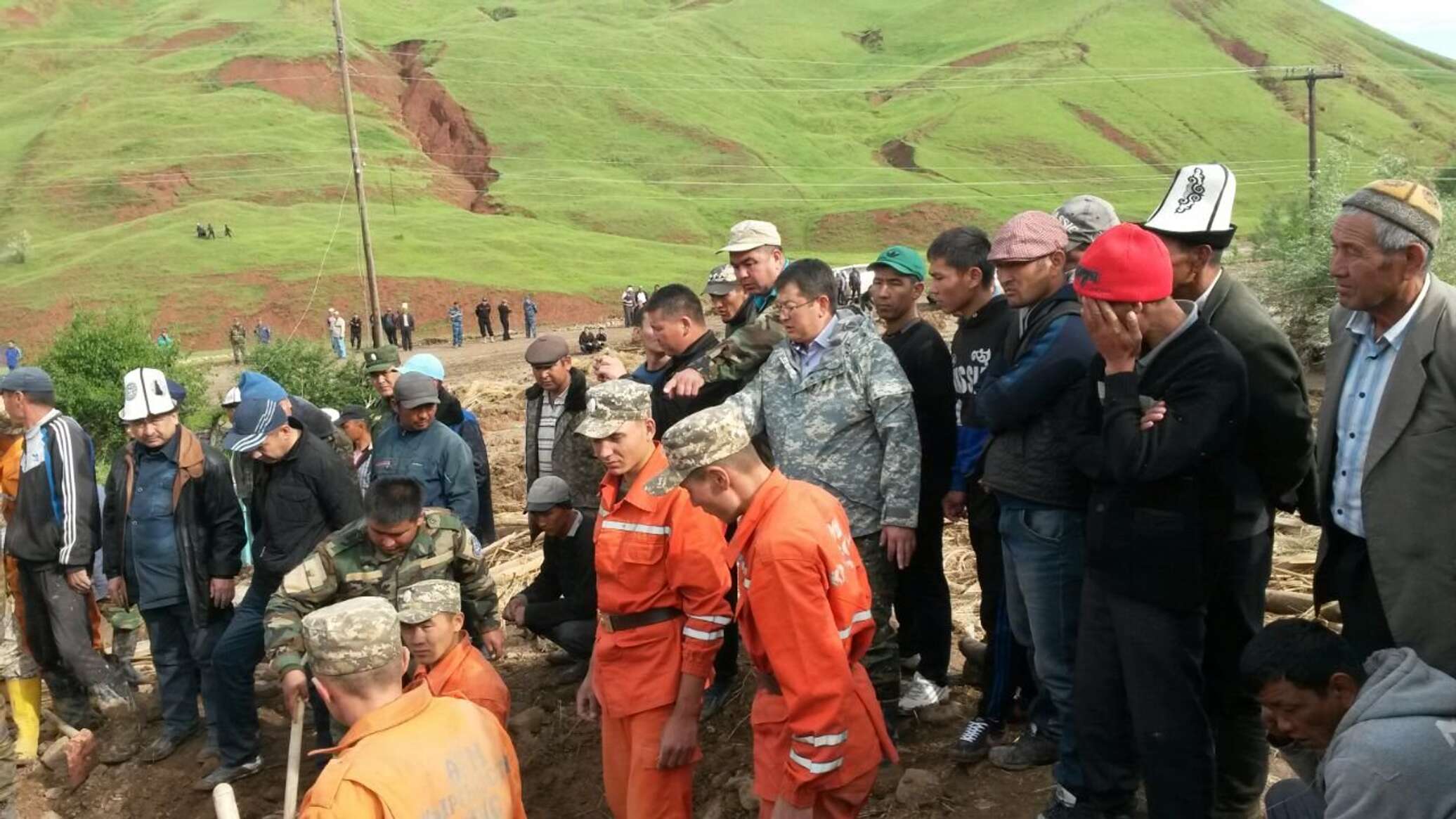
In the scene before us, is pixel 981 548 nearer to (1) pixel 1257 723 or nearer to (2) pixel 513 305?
(1) pixel 1257 723

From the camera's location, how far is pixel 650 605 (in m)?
4.17

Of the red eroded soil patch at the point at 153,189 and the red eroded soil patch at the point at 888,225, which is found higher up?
the red eroded soil patch at the point at 153,189

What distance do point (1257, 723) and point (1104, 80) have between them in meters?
105

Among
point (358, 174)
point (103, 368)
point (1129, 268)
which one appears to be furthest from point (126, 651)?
point (358, 174)

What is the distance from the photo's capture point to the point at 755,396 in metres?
4.88

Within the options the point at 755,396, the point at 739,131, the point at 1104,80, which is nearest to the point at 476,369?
the point at 755,396

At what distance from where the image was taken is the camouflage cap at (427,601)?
444 cm

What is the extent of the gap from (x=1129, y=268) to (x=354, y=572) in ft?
11.5

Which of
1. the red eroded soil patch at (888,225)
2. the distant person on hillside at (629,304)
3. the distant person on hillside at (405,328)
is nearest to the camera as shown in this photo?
the distant person on hillside at (405,328)

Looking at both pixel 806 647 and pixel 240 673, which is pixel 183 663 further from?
pixel 806 647

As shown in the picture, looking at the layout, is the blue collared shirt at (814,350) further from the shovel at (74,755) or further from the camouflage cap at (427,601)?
the shovel at (74,755)

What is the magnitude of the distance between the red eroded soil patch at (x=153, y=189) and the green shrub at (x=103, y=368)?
4290cm

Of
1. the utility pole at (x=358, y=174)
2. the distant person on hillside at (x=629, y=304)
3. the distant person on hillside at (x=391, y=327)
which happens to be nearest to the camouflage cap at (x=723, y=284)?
the utility pole at (x=358, y=174)

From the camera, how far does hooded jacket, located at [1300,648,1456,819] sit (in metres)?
2.42
